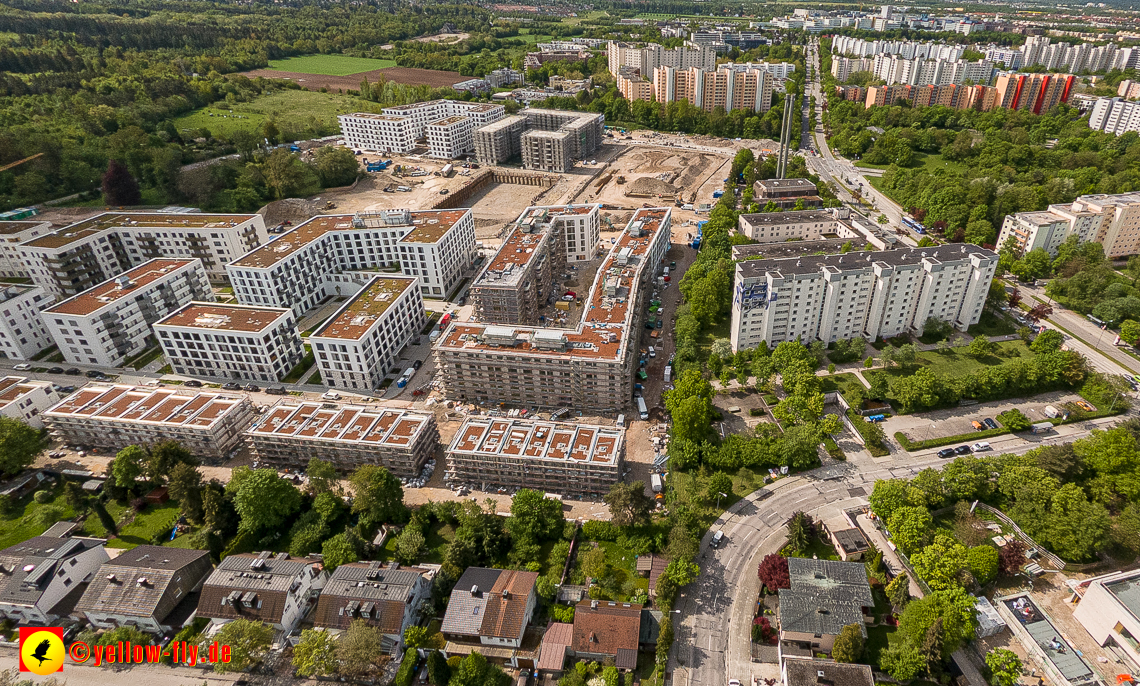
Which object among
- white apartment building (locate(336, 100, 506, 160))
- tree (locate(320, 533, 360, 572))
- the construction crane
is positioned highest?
the construction crane

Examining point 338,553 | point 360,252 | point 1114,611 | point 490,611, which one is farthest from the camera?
point 360,252

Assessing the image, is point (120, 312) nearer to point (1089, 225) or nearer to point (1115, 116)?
point (1089, 225)

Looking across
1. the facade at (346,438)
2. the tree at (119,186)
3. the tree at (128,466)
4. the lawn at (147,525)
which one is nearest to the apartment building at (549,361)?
the facade at (346,438)

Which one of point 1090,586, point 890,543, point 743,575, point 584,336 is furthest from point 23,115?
point 1090,586

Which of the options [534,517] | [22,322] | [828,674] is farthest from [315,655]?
[22,322]

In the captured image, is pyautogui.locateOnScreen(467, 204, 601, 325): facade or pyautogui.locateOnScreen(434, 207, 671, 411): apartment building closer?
pyautogui.locateOnScreen(434, 207, 671, 411): apartment building

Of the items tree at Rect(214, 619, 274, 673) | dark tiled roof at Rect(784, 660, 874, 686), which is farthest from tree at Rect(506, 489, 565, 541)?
dark tiled roof at Rect(784, 660, 874, 686)

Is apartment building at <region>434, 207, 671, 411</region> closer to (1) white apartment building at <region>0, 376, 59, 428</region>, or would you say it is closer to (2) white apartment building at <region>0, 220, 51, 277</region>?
(1) white apartment building at <region>0, 376, 59, 428</region>
